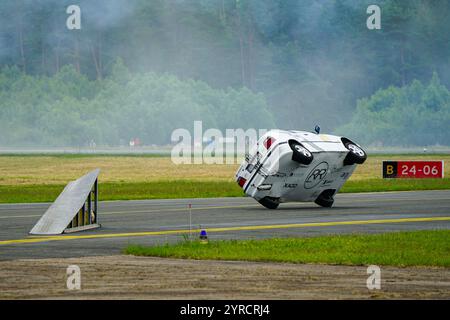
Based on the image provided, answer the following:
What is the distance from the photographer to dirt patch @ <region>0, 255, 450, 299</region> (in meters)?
16.2

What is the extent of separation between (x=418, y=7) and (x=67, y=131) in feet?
232

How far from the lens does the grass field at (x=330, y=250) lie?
21.5 meters

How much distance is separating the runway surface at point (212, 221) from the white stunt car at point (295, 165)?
810mm

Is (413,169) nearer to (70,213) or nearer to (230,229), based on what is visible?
(230,229)

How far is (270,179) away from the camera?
36562 millimetres

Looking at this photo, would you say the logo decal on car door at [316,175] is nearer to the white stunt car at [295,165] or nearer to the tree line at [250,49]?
the white stunt car at [295,165]

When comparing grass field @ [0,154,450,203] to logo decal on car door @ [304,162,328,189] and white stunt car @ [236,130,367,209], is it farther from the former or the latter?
logo decal on car door @ [304,162,328,189]

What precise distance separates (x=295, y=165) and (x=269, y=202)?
2.71 metres

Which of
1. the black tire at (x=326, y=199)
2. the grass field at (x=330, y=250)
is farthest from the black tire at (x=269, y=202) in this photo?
the grass field at (x=330, y=250)

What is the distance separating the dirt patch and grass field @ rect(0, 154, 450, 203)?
27790 millimetres

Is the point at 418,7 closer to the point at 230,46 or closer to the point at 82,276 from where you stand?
the point at 230,46

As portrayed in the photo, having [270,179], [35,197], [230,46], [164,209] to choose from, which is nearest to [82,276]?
[270,179]

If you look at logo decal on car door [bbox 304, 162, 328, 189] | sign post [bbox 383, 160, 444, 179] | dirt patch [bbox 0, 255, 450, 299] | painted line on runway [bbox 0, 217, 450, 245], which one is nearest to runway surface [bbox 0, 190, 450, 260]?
painted line on runway [bbox 0, 217, 450, 245]

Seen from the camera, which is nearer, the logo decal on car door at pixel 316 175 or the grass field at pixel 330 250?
the grass field at pixel 330 250
